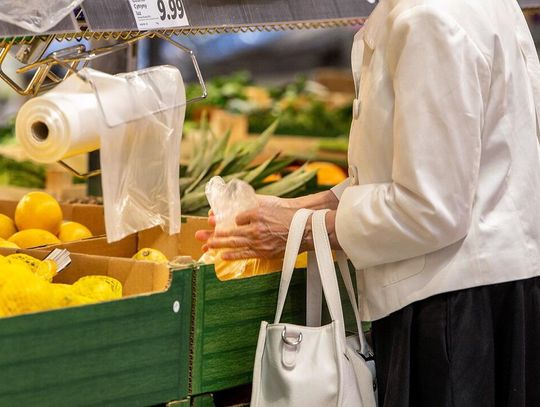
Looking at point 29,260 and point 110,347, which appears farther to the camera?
point 29,260

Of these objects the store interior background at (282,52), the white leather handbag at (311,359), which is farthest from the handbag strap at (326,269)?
the store interior background at (282,52)

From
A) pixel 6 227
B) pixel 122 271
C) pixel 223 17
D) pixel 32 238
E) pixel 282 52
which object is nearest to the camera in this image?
pixel 122 271

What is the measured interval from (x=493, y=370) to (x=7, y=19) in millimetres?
1287

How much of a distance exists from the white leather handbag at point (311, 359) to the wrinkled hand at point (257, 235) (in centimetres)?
5

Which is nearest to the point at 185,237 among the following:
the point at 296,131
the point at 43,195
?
the point at 43,195

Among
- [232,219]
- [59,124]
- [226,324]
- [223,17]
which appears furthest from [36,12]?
[226,324]

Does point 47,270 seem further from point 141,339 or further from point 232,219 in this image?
point 232,219

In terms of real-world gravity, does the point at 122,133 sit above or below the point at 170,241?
above

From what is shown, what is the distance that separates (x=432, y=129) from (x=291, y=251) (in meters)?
0.43

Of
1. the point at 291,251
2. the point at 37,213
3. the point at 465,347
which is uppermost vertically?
the point at 37,213

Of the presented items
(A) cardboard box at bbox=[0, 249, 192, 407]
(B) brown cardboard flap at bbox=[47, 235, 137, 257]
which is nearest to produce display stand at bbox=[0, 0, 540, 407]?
(A) cardboard box at bbox=[0, 249, 192, 407]

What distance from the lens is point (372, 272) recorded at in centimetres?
226

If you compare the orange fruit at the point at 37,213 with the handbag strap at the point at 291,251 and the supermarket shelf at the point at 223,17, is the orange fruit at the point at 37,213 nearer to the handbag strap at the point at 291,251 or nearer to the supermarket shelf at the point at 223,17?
the supermarket shelf at the point at 223,17

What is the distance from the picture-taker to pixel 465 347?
2.17m
